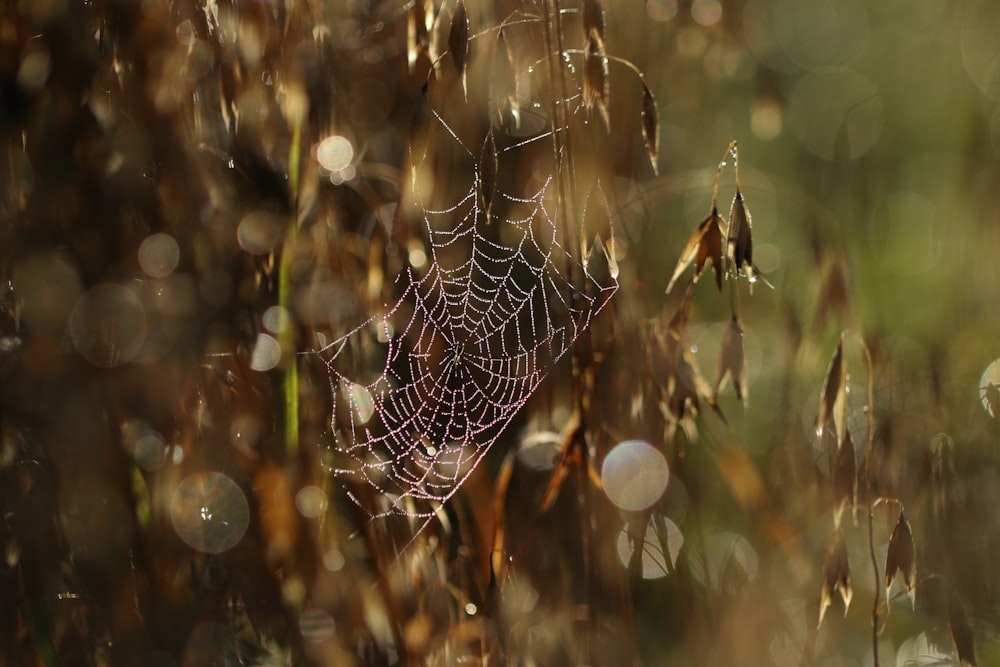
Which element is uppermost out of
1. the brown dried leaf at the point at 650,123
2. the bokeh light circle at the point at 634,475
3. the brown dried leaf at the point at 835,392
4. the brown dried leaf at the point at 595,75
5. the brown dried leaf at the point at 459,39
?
the brown dried leaf at the point at 459,39

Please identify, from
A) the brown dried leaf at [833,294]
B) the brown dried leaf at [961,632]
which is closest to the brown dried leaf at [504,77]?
the brown dried leaf at [833,294]

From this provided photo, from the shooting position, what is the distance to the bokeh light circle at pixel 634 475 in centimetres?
92

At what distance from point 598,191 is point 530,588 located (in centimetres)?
40

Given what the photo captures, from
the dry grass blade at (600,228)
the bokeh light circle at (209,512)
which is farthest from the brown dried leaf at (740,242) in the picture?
the bokeh light circle at (209,512)

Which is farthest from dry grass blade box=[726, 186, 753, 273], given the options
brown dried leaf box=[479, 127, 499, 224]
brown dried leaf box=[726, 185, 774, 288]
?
brown dried leaf box=[479, 127, 499, 224]

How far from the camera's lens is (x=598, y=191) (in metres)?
0.84

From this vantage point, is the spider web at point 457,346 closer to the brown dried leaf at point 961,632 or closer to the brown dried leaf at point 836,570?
the brown dried leaf at point 836,570

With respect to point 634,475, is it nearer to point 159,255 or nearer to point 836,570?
point 836,570

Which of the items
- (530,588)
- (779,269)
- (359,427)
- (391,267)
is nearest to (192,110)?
(391,267)

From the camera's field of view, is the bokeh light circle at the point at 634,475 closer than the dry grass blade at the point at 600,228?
No

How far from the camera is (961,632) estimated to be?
31.7 inches

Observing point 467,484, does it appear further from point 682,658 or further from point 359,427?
point 682,658

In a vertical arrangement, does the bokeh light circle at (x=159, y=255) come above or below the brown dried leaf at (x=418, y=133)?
below

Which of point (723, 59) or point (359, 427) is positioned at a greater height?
point (723, 59)
